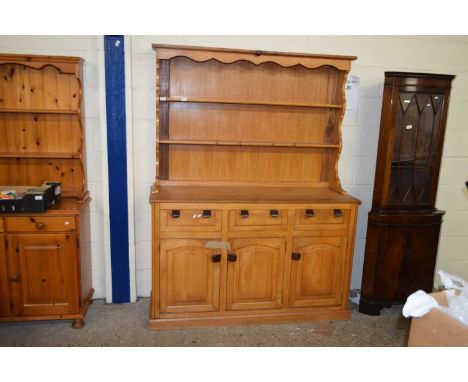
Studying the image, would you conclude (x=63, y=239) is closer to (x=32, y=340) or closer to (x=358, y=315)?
(x=32, y=340)

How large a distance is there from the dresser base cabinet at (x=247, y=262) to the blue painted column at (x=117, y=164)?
1.60 ft

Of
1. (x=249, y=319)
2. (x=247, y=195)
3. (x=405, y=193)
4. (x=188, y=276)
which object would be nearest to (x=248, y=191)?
(x=247, y=195)

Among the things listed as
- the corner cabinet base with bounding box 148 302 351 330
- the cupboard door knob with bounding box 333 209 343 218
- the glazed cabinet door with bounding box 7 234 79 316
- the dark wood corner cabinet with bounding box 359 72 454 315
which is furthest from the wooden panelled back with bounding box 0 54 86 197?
the dark wood corner cabinet with bounding box 359 72 454 315

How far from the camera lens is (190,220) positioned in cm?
239

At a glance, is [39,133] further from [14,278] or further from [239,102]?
[239,102]

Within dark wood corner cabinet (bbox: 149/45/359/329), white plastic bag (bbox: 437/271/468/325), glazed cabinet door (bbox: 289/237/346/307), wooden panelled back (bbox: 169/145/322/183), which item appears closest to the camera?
white plastic bag (bbox: 437/271/468/325)

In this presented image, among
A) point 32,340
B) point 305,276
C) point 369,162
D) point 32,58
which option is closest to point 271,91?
point 369,162

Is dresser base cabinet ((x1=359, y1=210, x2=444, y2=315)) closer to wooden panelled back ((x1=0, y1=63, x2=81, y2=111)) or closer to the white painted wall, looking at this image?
the white painted wall

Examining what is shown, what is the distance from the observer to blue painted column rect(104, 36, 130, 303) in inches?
99.6

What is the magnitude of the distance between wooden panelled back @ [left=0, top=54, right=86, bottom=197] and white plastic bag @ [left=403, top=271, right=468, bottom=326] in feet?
7.01

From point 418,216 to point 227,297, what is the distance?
1.46 meters

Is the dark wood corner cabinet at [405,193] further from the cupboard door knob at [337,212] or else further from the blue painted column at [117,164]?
the blue painted column at [117,164]

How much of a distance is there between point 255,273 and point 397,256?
105 cm

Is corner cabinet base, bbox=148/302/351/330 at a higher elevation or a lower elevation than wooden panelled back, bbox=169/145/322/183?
lower
